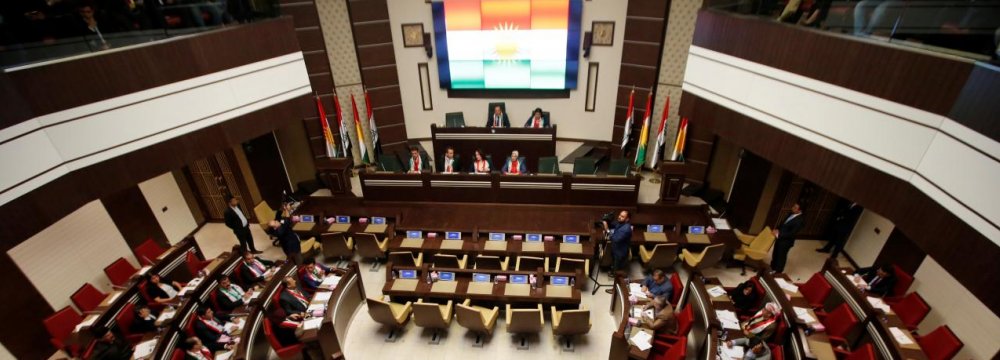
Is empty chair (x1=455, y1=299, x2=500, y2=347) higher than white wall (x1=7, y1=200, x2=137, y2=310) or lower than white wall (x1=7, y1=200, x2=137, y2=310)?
lower

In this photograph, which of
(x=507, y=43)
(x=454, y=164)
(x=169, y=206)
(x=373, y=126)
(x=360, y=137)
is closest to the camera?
(x=169, y=206)

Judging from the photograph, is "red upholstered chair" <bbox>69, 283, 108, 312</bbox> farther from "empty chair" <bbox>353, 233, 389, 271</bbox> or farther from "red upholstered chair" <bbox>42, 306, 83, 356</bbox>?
"empty chair" <bbox>353, 233, 389, 271</bbox>

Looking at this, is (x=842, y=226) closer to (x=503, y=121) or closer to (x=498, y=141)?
(x=498, y=141)

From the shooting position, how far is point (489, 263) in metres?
7.15

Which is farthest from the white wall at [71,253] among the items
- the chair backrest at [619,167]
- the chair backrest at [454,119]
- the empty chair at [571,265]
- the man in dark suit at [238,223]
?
the chair backrest at [619,167]

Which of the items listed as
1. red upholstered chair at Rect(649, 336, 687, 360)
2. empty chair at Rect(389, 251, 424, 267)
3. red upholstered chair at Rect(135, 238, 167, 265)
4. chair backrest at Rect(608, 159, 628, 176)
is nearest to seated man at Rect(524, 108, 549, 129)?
chair backrest at Rect(608, 159, 628, 176)

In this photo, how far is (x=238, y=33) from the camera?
7.05m

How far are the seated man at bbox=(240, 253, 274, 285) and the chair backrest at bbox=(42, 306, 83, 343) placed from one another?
2189 millimetres

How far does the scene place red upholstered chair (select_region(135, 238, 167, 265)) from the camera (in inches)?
302

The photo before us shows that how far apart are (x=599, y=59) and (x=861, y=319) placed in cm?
713

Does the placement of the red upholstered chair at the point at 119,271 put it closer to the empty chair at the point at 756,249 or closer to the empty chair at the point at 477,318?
the empty chair at the point at 477,318

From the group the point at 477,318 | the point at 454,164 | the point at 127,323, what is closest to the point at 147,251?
the point at 127,323

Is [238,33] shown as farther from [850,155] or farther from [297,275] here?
[850,155]

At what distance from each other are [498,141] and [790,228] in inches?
238
